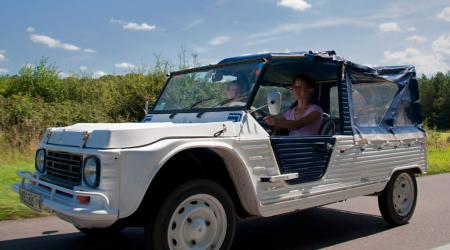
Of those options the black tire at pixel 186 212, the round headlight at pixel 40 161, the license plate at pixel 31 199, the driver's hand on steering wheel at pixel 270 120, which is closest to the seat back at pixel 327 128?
the driver's hand on steering wheel at pixel 270 120

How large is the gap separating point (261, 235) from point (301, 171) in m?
1.24

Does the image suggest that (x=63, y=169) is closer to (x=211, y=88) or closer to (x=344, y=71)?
(x=211, y=88)

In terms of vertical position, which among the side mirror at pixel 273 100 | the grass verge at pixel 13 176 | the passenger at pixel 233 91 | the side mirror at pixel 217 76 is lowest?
the grass verge at pixel 13 176

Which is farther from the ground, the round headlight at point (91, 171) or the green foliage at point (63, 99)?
the green foliage at point (63, 99)

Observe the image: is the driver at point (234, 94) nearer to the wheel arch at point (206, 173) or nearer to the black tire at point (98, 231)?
the wheel arch at point (206, 173)

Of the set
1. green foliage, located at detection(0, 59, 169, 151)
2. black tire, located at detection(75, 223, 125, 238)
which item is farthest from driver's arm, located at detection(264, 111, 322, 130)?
green foliage, located at detection(0, 59, 169, 151)

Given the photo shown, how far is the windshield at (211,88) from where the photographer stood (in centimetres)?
487

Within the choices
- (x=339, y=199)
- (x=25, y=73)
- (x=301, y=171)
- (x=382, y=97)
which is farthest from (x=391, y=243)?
(x=25, y=73)

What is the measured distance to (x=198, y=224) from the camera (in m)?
3.96

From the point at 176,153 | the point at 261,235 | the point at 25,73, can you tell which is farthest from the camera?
the point at 25,73

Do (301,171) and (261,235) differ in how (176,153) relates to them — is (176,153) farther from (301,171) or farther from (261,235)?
(261,235)

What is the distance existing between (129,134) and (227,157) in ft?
3.27

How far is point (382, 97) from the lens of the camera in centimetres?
647

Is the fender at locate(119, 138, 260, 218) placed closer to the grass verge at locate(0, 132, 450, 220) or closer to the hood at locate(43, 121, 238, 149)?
the hood at locate(43, 121, 238, 149)
